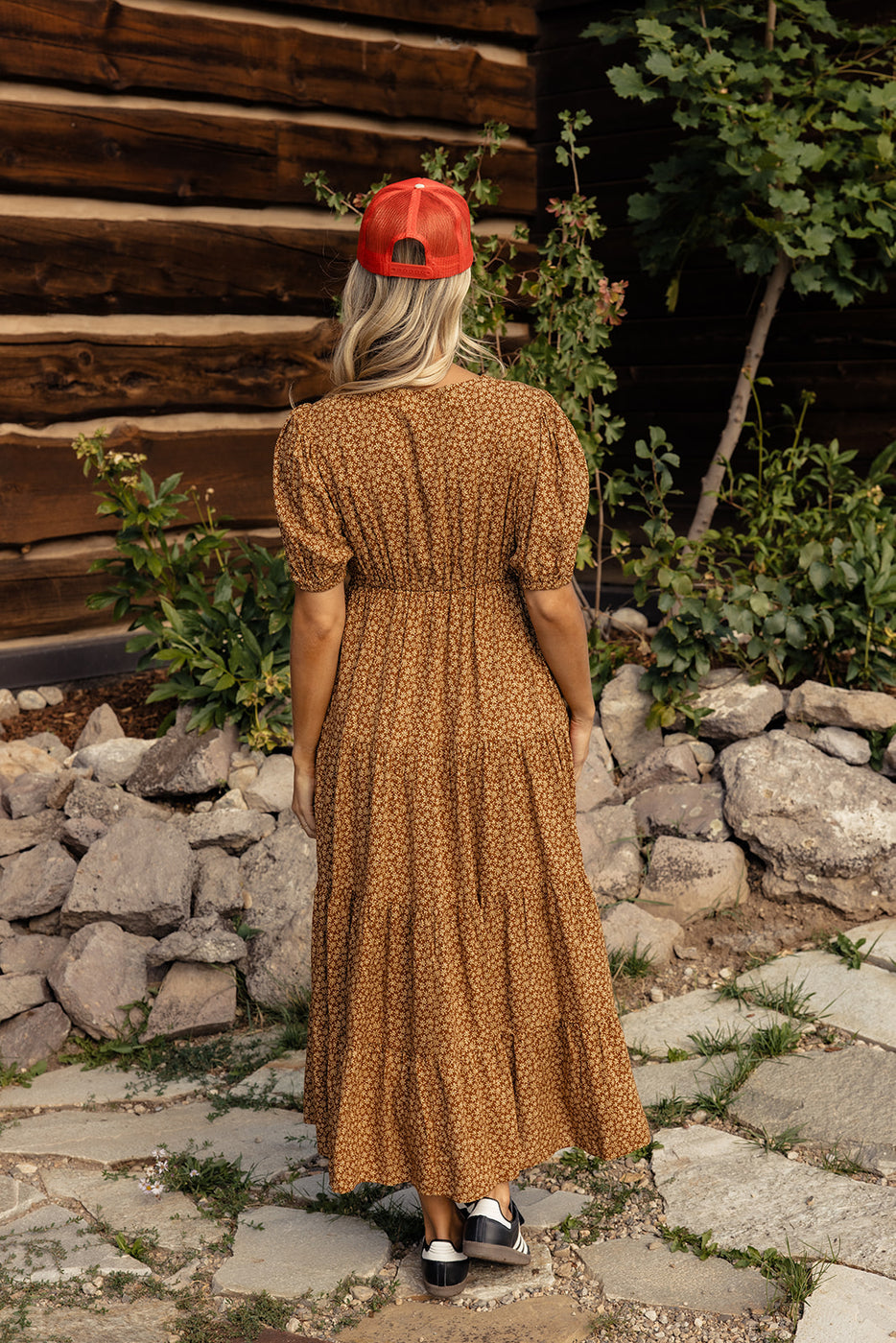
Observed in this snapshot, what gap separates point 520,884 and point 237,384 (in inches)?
128

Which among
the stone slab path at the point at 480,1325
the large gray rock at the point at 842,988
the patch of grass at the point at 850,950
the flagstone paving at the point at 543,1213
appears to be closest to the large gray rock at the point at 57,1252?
the flagstone paving at the point at 543,1213

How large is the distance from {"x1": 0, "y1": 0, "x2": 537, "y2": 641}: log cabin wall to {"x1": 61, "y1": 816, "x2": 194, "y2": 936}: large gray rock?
1423 mm

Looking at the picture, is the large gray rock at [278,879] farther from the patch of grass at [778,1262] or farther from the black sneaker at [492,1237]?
the patch of grass at [778,1262]

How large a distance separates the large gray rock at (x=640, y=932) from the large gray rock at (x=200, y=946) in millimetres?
994

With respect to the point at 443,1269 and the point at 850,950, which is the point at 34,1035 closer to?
the point at 443,1269

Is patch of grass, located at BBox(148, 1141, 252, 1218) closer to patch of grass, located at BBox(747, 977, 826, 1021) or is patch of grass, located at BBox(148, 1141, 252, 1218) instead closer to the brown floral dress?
the brown floral dress

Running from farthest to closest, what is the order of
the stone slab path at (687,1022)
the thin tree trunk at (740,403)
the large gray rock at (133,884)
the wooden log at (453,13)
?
1. the wooden log at (453,13)
2. the thin tree trunk at (740,403)
3. the large gray rock at (133,884)
4. the stone slab path at (687,1022)

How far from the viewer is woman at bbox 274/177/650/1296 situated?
198 centimetres

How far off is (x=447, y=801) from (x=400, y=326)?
2.60ft

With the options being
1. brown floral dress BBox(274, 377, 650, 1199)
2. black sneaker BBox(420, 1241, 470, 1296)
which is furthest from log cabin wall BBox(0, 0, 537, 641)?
black sneaker BBox(420, 1241, 470, 1296)

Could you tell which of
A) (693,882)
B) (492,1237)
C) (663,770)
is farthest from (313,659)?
(663,770)

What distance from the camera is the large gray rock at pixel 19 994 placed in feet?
10.3

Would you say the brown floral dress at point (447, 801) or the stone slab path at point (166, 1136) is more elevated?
the brown floral dress at point (447, 801)

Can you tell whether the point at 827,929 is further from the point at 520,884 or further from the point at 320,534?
the point at 320,534
